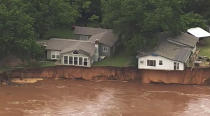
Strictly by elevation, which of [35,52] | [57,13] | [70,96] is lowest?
[70,96]

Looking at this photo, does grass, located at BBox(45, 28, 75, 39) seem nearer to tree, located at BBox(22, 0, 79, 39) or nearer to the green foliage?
tree, located at BBox(22, 0, 79, 39)

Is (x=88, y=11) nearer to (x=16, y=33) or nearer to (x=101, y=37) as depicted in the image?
(x=101, y=37)

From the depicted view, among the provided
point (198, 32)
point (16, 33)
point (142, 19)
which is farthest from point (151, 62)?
point (16, 33)

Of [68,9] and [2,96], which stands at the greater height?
[68,9]

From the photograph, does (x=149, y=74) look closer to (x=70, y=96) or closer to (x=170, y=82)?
(x=170, y=82)

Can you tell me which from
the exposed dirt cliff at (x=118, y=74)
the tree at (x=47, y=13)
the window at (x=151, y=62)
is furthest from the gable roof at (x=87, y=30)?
the window at (x=151, y=62)

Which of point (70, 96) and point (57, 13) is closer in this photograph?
point (70, 96)

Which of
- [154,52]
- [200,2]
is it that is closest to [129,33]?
[154,52]

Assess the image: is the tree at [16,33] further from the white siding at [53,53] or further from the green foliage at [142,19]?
the green foliage at [142,19]
